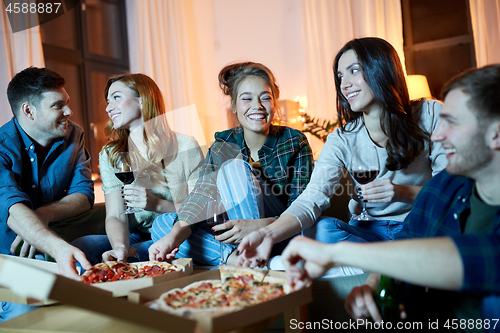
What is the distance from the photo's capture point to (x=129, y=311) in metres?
0.77

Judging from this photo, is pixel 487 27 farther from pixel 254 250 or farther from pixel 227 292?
pixel 227 292

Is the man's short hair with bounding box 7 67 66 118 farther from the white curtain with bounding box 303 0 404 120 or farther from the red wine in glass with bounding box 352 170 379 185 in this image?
the white curtain with bounding box 303 0 404 120

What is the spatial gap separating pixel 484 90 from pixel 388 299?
53cm

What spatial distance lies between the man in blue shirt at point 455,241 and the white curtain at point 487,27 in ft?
12.4

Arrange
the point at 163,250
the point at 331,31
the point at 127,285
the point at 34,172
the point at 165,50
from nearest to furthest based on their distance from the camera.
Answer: the point at 127,285 → the point at 163,250 → the point at 34,172 → the point at 331,31 → the point at 165,50

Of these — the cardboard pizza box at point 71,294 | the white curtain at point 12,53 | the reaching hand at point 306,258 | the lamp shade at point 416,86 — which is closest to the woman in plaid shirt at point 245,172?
the reaching hand at point 306,258

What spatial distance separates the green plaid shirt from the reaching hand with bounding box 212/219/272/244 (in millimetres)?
355

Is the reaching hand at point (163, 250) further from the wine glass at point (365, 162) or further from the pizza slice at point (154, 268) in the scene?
the wine glass at point (365, 162)

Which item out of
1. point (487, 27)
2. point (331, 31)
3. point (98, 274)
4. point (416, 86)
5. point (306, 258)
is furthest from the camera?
point (331, 31)

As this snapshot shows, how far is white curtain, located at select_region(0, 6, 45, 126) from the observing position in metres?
3.24

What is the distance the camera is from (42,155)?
6.95 feet

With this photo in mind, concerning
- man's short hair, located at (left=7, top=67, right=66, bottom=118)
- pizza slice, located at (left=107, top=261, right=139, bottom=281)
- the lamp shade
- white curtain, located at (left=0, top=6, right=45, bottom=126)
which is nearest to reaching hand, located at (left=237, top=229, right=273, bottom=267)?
pizza slice, located at (left=107, top=261, right=139, bottom=281)

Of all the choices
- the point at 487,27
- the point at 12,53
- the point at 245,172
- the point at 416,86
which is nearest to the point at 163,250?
the point at 245,172

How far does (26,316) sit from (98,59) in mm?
4194
